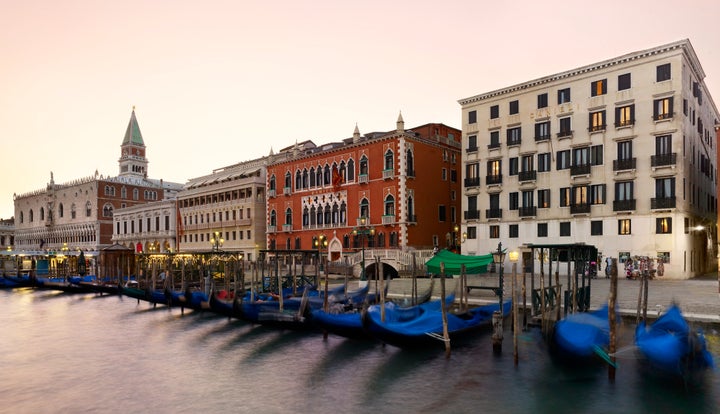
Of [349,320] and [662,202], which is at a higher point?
[662,202]

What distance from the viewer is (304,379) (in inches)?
508

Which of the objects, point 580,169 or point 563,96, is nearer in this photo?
point 580,169

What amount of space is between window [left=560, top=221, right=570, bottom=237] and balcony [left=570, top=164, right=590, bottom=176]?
3.28m

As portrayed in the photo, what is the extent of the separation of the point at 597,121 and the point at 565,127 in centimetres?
207

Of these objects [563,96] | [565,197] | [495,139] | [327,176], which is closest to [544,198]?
[565,197]

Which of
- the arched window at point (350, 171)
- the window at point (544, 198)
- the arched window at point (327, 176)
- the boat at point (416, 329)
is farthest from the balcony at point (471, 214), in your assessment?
the boat at point (416, 329)

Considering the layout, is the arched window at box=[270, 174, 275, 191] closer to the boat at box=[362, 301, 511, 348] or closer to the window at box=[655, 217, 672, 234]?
the window at box=[655, 217, 672, 234]

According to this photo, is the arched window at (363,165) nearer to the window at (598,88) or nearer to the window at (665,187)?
the window at (598,88)

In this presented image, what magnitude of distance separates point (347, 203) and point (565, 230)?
17637 millimetres

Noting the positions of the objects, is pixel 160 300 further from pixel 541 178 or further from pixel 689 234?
pixel 689 234

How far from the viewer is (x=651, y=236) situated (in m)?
29.8

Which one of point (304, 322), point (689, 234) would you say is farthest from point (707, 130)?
point (304, 322)

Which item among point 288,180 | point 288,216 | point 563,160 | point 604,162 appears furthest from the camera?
point 288,180

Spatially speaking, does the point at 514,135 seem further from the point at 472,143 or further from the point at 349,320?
the point at 349,320
